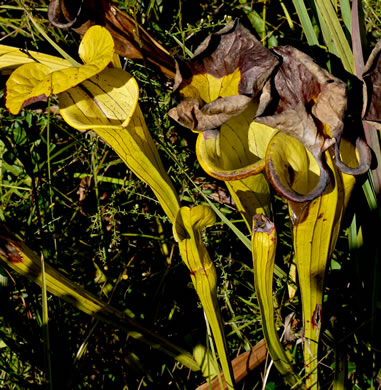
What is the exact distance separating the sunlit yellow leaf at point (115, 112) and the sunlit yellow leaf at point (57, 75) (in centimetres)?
6

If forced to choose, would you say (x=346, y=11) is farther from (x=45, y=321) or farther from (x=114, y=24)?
(x=45, y=321)

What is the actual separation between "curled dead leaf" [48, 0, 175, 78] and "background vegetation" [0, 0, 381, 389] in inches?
8.7

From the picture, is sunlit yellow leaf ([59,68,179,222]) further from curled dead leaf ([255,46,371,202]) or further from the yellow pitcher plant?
curled dead leaf ([255,46,371,202])

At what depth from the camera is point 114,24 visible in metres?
1.26

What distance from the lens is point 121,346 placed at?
1664mm

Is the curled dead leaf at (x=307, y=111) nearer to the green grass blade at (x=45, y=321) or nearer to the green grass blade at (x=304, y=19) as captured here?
the green grass blade at (x=304, y=19)

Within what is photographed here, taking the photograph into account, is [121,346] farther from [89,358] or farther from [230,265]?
[230,265]

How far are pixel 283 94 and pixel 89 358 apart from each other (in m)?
1.17

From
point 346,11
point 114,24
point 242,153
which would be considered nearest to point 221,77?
point 242,153

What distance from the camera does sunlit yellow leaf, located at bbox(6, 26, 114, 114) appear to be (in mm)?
1022

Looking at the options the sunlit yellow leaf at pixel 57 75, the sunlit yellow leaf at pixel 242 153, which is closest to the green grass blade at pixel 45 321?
the sunlit yellow leaf at pixel 57 75

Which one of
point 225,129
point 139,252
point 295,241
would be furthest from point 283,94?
point 139,252

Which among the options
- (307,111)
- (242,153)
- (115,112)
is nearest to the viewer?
(307,111)

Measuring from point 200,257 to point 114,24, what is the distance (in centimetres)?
66
